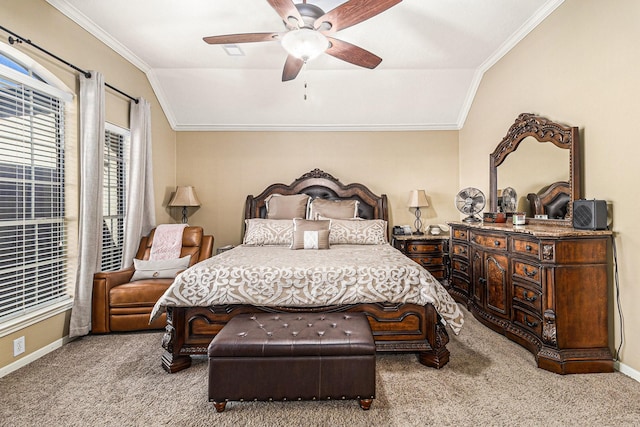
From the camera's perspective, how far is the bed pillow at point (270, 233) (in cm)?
382

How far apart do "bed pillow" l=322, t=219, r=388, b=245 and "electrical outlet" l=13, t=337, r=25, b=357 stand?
2801mm

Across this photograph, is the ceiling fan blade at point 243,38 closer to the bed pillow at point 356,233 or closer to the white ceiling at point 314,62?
the white ceiling at point 314,62

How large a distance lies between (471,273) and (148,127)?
4.16m

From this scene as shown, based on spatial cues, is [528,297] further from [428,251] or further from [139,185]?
[139,185]

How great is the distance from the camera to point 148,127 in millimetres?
3977

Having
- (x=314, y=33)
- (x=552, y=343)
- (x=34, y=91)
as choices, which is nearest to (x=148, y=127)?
(x=34, y=91)

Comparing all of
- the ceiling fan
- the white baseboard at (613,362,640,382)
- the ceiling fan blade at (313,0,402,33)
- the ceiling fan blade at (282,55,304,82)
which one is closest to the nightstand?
the white baseboard at (613,362,640,382)

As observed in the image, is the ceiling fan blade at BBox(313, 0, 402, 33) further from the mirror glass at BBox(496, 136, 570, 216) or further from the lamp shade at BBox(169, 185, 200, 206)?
the lamp shade at BBox(169, 185, 200, 206)

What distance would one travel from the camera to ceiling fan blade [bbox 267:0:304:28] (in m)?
2.10

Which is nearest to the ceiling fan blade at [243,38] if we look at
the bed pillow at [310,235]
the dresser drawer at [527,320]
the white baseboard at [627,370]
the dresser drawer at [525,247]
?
the bed pillow at [310,235]

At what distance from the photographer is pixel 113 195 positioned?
146 inches

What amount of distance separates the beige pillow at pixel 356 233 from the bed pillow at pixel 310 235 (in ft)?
0.72

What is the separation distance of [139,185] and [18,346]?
1.87 metres

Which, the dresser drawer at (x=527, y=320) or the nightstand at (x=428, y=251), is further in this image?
the nightstand at (x=428, y=251)
